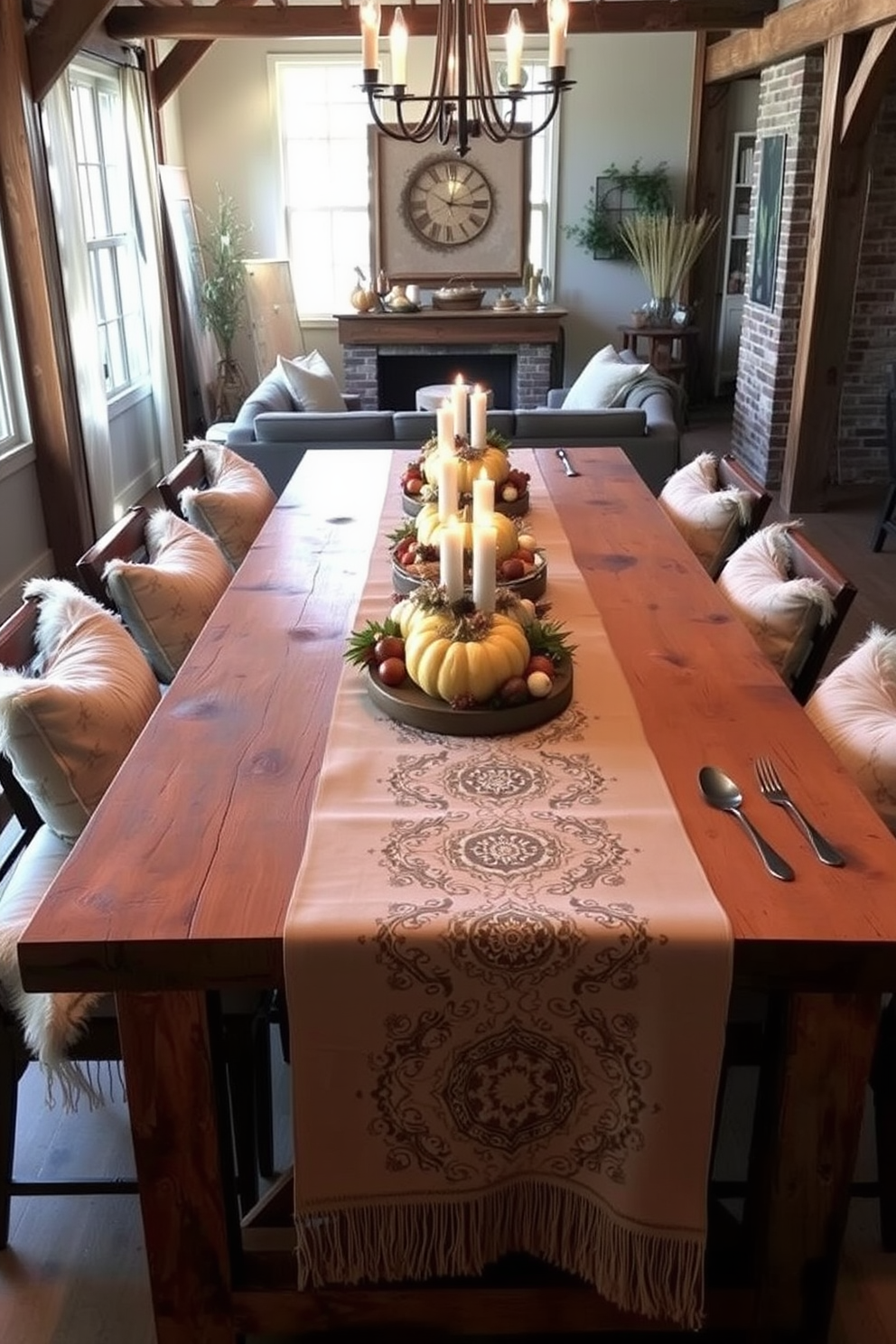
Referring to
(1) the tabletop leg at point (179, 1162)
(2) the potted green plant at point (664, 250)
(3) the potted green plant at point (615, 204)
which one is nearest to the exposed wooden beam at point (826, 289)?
(2) the potted green plant at point (664, 250)

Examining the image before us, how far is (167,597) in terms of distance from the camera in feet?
7.48

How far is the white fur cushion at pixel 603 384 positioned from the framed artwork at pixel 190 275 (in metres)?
3.01

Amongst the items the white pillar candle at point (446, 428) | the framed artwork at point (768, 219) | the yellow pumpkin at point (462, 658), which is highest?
the framed artwork at point (768, 219)

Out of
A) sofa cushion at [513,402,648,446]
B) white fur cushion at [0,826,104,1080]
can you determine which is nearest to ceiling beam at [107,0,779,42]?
sofa cushion at [513,402,648,446]

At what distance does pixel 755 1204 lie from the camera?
1.49 m

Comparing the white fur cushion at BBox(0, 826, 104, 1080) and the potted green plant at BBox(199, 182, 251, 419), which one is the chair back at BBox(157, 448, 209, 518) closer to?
the white fur cushion at BBox(0, 826, 104, 1080)

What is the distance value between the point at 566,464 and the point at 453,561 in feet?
6.06

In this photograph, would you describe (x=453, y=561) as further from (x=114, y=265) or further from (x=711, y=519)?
(x=114, y=265)

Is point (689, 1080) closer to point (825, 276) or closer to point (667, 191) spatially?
point (825, 276)

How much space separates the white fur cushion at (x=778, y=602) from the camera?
206 cm

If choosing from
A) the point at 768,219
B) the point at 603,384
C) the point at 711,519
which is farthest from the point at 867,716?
the point at 768,219

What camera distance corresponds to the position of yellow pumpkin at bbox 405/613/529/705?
1624 mm

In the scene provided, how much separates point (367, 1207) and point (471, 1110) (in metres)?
0.19

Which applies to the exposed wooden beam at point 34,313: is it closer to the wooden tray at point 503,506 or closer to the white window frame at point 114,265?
the white window frame at point 114,265
